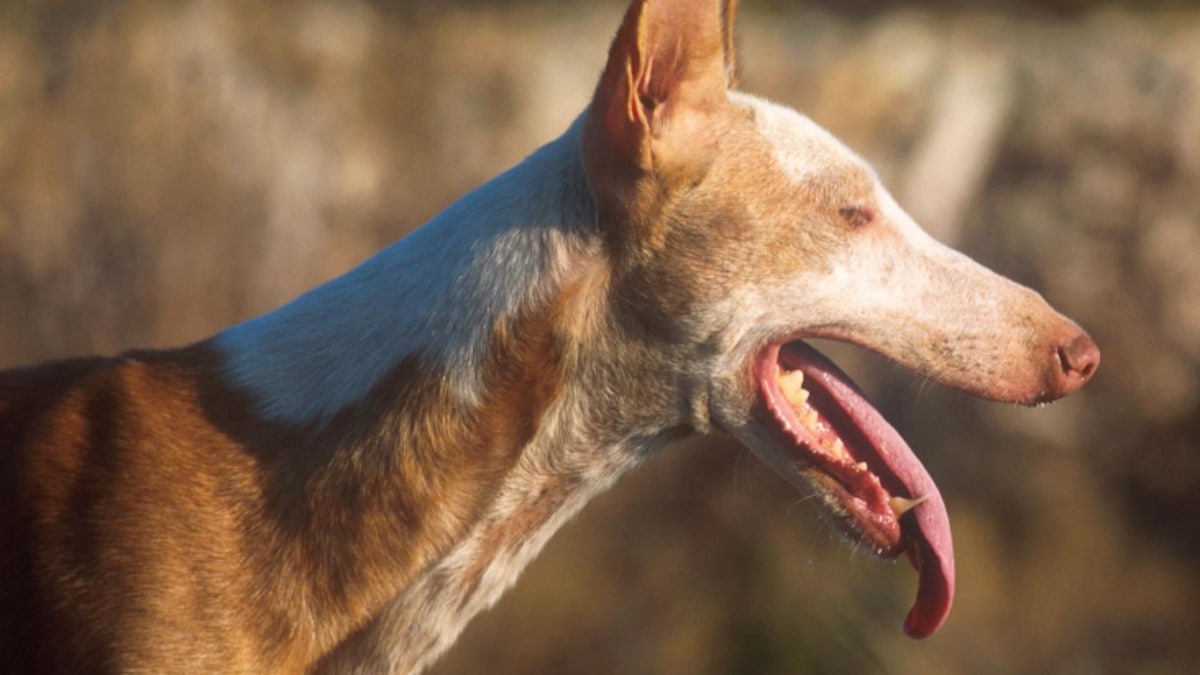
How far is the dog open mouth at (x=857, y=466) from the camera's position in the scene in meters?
3.30

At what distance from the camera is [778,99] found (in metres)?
7.83

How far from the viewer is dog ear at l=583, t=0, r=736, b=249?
305 cm

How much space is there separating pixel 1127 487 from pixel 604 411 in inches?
220

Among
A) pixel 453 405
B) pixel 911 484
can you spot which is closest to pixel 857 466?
pixel 911 484

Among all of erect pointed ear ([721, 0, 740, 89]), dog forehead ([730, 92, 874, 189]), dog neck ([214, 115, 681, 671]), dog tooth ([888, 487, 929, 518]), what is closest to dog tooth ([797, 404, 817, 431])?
dog tooth ([888, 487, 929, 518])

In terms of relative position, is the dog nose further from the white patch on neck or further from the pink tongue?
the white patch on neck

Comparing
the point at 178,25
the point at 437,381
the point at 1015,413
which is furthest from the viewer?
the point at 1015,413

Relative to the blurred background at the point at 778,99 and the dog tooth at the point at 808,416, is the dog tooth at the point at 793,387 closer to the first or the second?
the dog tooth at the point at 808,416

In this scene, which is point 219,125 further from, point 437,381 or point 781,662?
point 437,381

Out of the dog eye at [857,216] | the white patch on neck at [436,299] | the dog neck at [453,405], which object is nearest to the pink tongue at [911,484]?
the dog eye at [857,216]

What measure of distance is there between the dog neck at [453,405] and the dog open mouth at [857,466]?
31 centimetres

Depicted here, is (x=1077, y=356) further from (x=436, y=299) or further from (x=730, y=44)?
(x=436, y=299)

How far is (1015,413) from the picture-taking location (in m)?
8.09

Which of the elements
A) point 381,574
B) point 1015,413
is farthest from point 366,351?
point 1015,413
